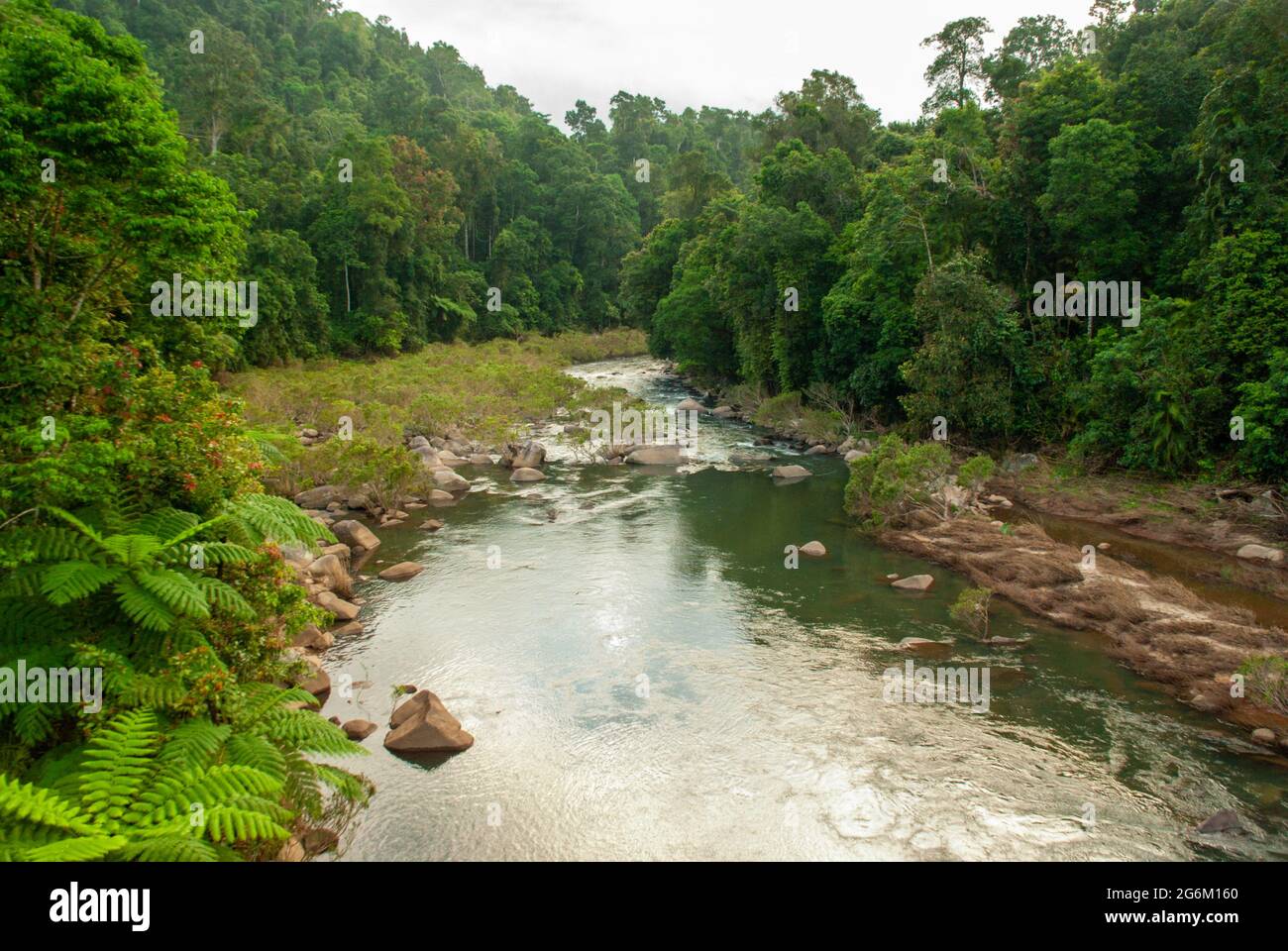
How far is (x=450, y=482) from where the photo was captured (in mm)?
25062

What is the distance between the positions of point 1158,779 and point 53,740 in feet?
40.4

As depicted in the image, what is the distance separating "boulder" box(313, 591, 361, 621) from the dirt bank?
491 inches

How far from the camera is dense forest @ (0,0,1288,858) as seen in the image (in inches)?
288

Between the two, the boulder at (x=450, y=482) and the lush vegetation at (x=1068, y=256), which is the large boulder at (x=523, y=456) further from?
the lush vegetation at (x=1068, y=256)

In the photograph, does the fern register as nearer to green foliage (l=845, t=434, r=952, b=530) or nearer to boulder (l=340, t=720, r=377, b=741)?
boulder (l=340, t=720, r=377, b=741)

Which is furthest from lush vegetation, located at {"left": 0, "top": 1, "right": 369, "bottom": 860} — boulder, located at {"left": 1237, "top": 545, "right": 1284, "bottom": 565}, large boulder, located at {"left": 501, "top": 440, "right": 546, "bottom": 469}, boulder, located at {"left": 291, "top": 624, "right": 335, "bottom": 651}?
boulder, located at {"left": 1237, "top": 545, "right": 1284, "bottom": 565}

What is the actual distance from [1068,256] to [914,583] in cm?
1548

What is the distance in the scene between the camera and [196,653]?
24.7 ft

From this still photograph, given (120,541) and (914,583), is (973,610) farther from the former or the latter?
(120,541)

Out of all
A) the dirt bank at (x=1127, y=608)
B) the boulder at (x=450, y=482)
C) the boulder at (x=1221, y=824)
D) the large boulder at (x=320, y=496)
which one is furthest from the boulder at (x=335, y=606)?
the boulder at (x=1221, y=824)

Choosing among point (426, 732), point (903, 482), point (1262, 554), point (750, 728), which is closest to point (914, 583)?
point (903, 482)

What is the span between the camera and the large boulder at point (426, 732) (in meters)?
10.9
